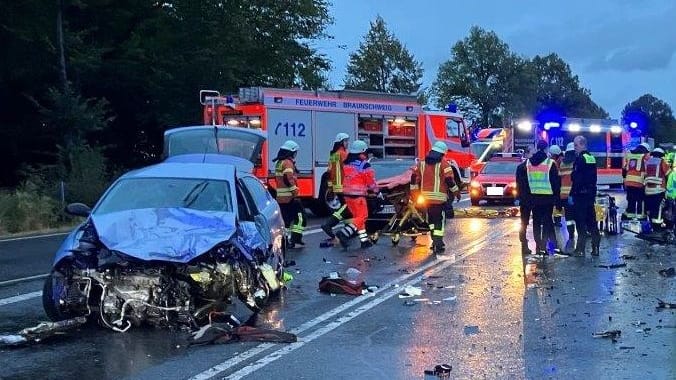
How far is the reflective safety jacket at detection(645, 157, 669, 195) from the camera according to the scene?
628 inches

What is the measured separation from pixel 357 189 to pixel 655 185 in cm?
562

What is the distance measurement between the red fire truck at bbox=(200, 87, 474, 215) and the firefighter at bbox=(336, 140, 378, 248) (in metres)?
5.55

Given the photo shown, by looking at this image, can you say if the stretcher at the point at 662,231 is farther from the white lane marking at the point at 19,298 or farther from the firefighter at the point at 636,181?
the white lane marking at the point at 19,298

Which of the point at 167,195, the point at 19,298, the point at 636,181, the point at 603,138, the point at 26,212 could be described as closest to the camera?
the point at 167,195

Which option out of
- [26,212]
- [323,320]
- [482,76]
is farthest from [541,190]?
[482,76]

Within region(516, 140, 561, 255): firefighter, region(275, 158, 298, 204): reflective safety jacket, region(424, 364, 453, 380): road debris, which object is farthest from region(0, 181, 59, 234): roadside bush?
region(424, 364, 453, 380): road debris

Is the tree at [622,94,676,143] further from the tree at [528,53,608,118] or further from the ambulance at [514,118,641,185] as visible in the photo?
the ambulance at [514,118,641,185]

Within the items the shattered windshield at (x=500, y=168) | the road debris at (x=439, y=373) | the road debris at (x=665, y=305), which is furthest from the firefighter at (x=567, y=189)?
the shattered windshield at (x=500, y=168)

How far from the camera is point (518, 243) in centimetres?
1513

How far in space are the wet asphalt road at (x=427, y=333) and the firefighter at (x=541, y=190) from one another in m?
1.00

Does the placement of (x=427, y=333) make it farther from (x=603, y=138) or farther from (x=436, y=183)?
(x=603, y=138)

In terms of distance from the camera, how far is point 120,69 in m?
29.6

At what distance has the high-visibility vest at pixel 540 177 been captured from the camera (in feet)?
43.0

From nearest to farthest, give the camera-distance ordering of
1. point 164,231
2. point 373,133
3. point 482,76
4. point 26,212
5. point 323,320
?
point 164,231, point 323,320, point 26,212, point 373,133, point 482,76
